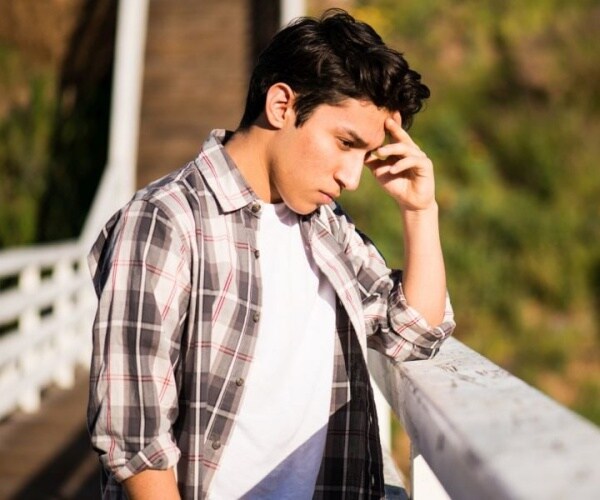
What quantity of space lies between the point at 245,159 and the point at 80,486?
318 centimetres

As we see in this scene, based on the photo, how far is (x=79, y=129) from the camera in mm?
11500

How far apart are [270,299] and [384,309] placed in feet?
1.09

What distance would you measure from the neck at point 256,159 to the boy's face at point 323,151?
29 mm

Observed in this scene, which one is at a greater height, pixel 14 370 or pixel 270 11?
pixel 270 11

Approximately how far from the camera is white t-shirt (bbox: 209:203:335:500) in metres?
1.54

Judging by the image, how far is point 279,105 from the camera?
164 centimetres

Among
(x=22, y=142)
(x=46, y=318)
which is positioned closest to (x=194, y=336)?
(x=46, y=318)

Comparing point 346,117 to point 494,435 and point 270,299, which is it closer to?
point 270,299

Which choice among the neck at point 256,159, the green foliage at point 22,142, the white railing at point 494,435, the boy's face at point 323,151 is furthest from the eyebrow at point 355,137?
the green foliage at point 22,142

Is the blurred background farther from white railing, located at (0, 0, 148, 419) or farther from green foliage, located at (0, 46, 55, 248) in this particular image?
white railing, located at (0, 0, 148, 419)

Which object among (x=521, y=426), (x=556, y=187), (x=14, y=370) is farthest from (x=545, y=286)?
(x=521, y=426)

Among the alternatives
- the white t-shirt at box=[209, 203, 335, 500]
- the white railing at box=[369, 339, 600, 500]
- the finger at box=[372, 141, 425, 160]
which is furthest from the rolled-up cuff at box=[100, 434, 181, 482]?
the finger at box=[372, 141, 425, 160]

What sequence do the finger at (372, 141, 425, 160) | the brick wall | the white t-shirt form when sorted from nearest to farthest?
the white t-shirt < the finger at (372, 141, 425, 160) < the brick wall

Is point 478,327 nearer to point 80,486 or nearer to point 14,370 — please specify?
point 14,370
